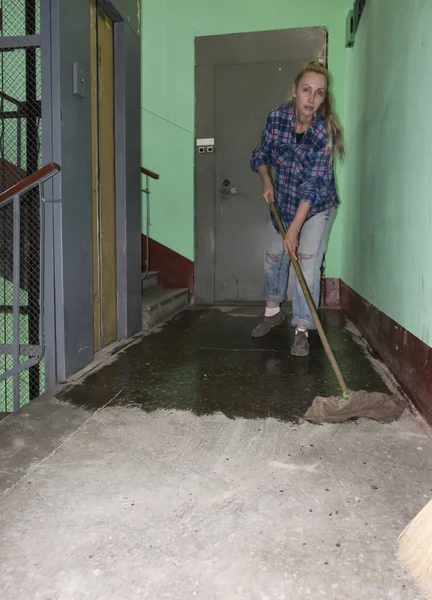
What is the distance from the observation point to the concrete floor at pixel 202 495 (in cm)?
85

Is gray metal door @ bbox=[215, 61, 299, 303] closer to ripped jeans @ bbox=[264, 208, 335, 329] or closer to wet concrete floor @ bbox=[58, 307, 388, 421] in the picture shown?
wet concrete floor @ bbox=[58, 307, 388, 421]

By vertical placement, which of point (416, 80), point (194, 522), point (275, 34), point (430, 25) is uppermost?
point (275, 34)

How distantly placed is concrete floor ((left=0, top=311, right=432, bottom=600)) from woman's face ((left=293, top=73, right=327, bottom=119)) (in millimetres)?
1375

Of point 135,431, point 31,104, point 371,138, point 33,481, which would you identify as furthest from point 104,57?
point 33,481

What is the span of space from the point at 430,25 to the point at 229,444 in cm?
152

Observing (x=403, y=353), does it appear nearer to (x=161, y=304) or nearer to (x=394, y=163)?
(x=394, y=163)

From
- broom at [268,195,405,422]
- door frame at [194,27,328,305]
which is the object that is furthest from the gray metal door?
broom at [268,195,405,422]

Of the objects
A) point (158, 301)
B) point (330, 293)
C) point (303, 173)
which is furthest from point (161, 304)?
point (330, 293)

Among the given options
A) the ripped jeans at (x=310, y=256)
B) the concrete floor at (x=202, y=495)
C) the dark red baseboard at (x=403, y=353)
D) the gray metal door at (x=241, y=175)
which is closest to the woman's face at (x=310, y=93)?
the ripped jeans at (x=310, y=256)

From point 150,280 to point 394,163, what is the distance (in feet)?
7.86

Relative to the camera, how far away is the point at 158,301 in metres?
3.40

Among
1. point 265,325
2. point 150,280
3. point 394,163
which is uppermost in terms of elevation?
point 394,163

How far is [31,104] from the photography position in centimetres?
231

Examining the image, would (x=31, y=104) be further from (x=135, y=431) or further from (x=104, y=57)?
(x=135, y=431)
